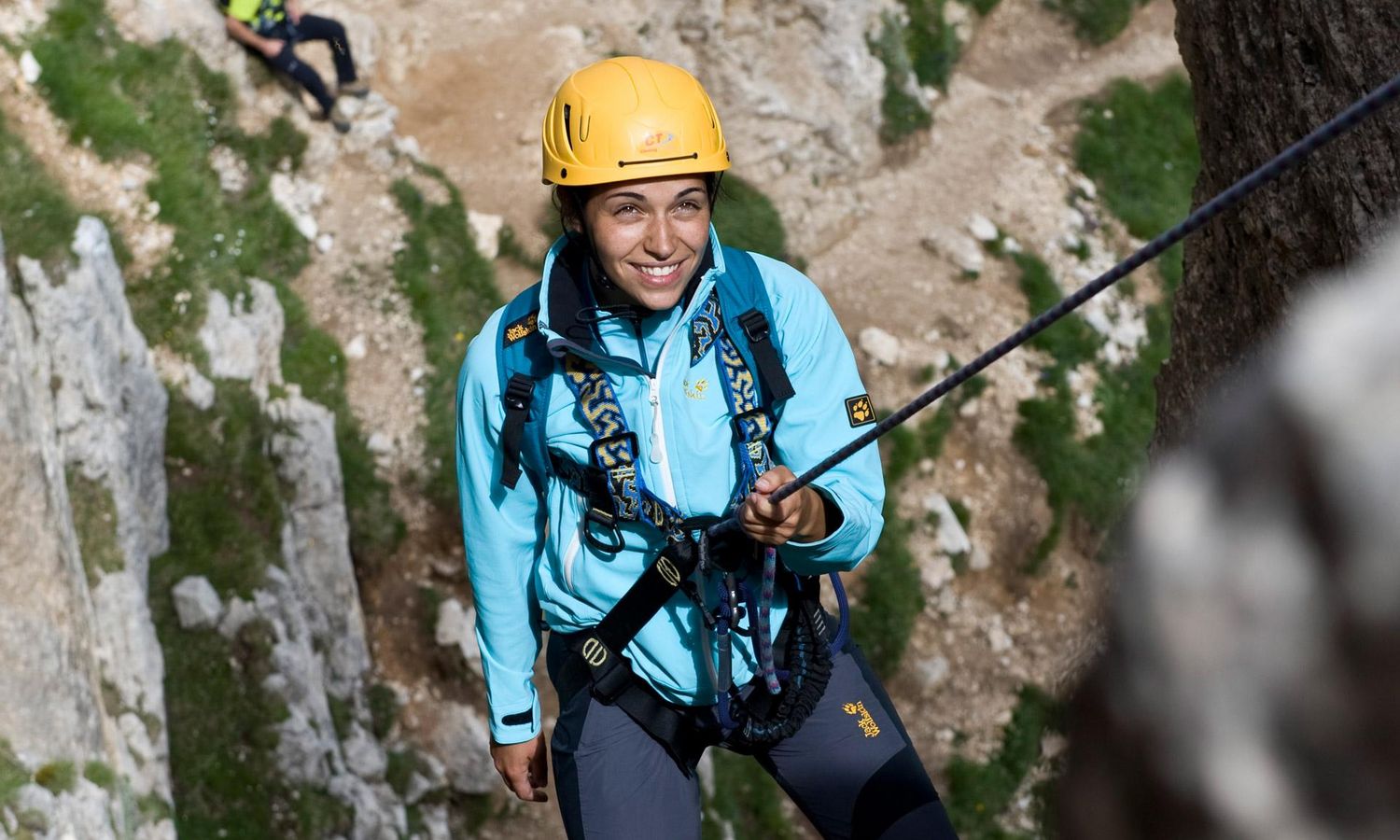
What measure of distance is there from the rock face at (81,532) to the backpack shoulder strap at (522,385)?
2.84m

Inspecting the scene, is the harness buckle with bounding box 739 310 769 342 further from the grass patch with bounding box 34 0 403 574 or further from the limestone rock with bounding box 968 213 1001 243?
the limestone rock with bounding box 968 213 1001 243

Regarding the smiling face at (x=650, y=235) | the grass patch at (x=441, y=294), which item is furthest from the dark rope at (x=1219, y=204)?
the grass patch at (x=441, y=294)

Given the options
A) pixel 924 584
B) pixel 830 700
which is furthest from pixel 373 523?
pixel 830 700

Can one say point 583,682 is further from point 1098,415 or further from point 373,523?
point 1098,415

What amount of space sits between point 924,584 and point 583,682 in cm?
815

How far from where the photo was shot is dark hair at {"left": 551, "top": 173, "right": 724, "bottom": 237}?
4406mm

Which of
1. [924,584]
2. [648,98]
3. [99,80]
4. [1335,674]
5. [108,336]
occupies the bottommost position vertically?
[924,584]

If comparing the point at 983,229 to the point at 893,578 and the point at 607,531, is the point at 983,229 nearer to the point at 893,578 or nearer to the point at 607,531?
the point at 893,578

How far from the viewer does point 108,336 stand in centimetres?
773

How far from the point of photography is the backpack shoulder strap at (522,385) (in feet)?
13.9

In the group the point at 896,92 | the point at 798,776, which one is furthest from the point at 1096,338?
the point at 798,776

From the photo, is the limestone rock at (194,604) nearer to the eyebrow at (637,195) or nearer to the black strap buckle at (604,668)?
the black strap buckle at (604,668)

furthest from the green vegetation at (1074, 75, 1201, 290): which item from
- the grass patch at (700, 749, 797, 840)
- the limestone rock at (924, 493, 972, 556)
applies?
the grass patch at (700, 749, 797, 840)

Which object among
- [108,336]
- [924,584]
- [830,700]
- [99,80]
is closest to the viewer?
[830,700]
